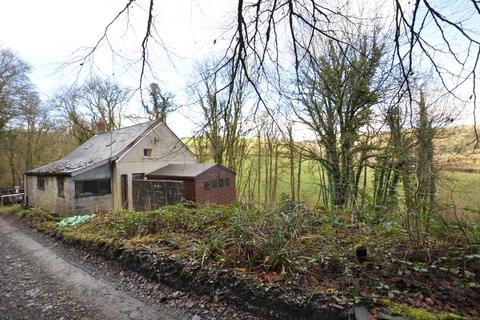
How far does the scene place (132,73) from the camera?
2945 mm

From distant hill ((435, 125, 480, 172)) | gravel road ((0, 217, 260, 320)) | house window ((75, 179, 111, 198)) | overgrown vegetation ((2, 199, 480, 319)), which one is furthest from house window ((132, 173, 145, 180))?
distant hill ((435, 125, 480, 172))

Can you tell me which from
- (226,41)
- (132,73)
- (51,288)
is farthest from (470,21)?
(51,288)

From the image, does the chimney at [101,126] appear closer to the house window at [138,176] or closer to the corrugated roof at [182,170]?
the house window at [138,176]

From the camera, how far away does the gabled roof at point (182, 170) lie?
1350 cm

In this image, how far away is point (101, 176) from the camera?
12.9 meters

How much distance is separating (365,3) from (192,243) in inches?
148

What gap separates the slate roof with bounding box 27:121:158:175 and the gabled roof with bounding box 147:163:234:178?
6.98ft

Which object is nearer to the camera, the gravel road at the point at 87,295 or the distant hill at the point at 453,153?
the gravel road at the point at 87,295

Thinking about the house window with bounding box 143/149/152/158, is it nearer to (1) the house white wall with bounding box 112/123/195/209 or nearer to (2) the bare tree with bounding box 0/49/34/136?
(1) the house white wall with bounding box 112/123/195/209

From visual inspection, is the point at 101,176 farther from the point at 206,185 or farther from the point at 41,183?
the point at 206,185

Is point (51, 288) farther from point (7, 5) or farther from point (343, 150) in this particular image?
point (343, 150)

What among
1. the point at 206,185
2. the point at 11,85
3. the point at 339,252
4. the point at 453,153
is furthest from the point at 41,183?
the point at 453,153

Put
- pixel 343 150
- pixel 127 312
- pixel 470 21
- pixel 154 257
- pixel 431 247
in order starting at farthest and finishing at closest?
1. pixel 343 150
2. pixel 154 257
3. pixel 127 312
4. pixel 431 247
5. pixel 470 21

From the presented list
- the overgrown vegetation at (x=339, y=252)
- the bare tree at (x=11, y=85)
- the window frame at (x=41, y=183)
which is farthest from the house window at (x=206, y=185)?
the bare tree at (x=11, y=85)
